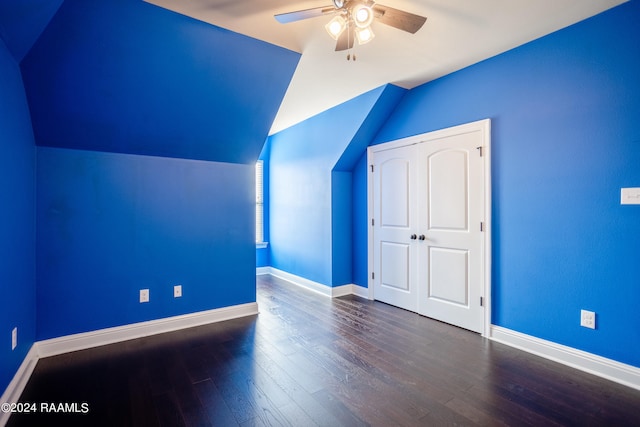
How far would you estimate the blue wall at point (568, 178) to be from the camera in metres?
2.12

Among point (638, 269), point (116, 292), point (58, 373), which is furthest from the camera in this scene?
point (116, 292)

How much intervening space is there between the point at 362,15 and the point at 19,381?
323cm

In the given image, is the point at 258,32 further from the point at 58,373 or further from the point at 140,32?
the point at 58,373

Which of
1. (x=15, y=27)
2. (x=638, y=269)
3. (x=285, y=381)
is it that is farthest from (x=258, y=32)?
(x=638, y=269)

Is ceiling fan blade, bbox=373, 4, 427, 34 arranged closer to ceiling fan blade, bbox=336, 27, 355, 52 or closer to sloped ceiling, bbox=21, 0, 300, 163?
ceiling fan blade, bbox=336, 27, 355, 52

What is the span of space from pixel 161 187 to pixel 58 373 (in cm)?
172

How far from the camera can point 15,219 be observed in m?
2.04

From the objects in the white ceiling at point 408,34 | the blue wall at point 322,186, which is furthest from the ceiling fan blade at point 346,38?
the blue wall at point 322,186

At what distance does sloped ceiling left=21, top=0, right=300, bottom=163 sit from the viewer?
6.68 ft

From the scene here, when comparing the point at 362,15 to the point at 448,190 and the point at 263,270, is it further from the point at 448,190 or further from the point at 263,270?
the point at 263,270

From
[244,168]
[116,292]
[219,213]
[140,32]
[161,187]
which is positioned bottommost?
[116,292]

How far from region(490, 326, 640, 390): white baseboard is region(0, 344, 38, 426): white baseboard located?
363 cm

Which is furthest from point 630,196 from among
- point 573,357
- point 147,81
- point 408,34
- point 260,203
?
point 260,203

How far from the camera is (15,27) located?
5.71ft
